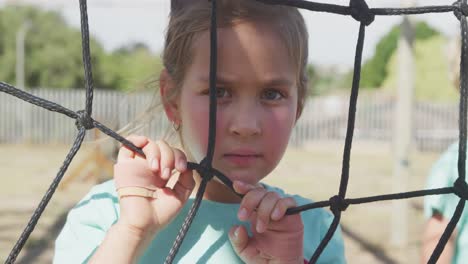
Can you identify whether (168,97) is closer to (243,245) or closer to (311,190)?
(243,245)

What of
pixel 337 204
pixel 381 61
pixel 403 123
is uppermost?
pixel 337 204

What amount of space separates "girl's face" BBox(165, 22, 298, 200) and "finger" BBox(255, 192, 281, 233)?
82 mm

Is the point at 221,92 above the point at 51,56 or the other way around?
above

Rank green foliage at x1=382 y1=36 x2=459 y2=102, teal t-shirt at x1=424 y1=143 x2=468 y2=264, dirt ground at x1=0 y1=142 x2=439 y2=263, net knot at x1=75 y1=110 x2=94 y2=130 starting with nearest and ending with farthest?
net knot at x1=75 y1=110 x2=94 y2=130, teal t-shirt at x1=424 y1=143 x2=468 y2=264, dirt ground at x1=0 y1=142 x2=439 y2=263, green foliage at x1=382 y1=36 x2=459 y2=102

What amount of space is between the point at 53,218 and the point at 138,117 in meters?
2.63

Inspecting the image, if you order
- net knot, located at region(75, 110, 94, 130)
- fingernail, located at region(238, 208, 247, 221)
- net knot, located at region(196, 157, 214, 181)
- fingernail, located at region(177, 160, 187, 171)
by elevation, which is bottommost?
fingernail, located at region(238, 208, 247, 221)

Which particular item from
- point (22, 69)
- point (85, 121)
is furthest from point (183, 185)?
point (22, 69)

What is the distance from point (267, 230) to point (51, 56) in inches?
550

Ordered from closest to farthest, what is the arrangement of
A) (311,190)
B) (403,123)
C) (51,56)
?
(403,123) → (311,190) → (51,56)

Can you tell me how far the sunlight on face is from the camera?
772 mm

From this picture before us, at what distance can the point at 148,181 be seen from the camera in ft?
2.37

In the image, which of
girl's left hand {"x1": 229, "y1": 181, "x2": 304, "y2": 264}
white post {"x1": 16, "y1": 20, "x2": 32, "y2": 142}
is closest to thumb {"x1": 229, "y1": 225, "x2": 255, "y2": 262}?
girl's left hand {"x1": 229, "y1": 181, "x2": 304, "y2": 264}

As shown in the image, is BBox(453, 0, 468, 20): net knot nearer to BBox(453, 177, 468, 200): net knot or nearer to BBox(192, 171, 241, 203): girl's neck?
BBox(453, 177, 468, 200): net knot

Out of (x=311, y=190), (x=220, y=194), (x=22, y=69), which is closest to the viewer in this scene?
(x=220, y=194)
